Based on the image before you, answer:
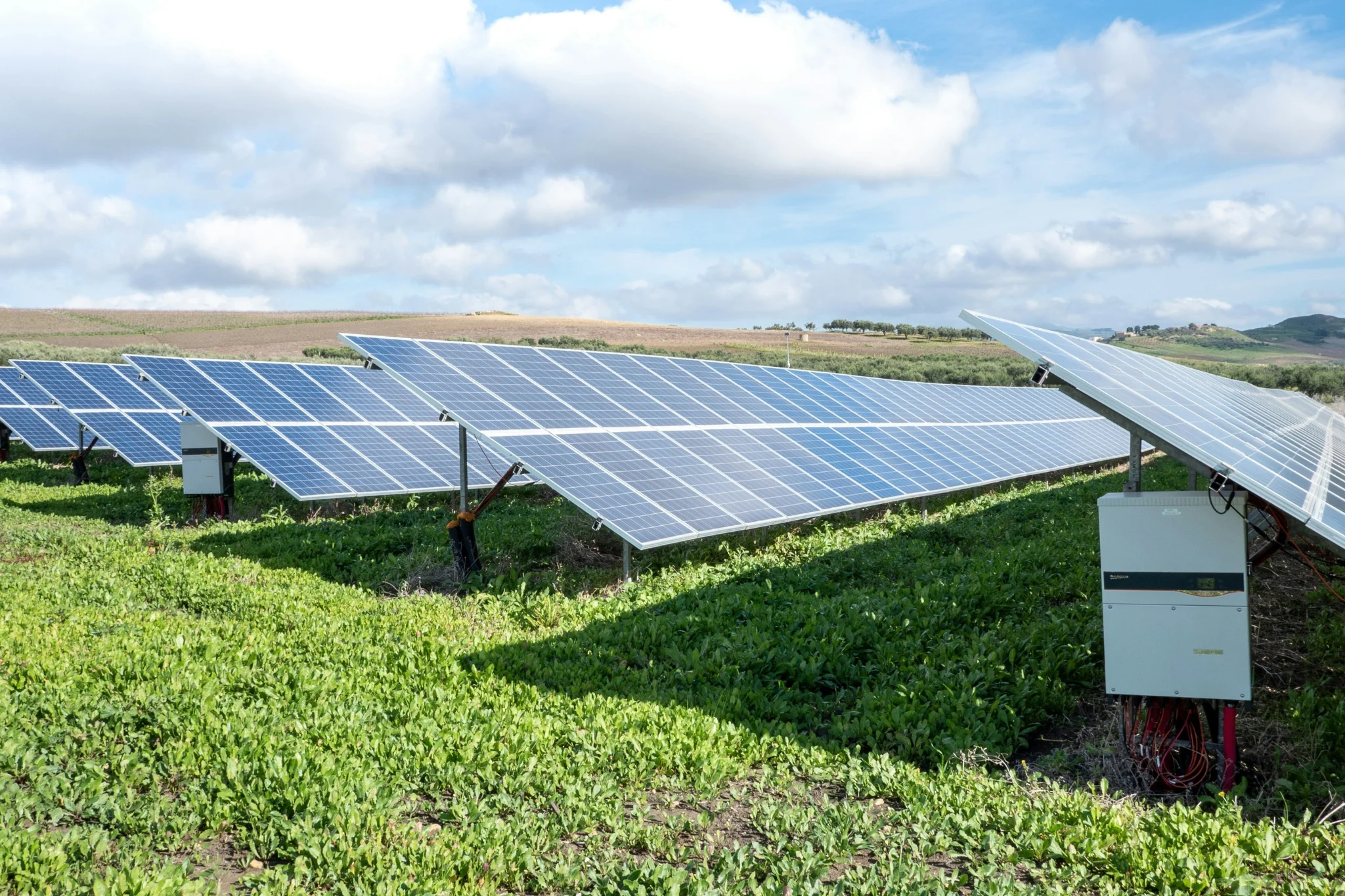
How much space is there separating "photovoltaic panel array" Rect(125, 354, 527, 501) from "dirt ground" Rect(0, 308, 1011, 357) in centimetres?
4018

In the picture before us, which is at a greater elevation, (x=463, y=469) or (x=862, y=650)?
(x=463, y=469)

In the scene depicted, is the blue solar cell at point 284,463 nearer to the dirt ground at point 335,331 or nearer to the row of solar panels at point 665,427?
the row of solar panels at point 665,427

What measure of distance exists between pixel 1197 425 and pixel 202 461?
1483 cm

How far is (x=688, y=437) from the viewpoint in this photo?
46.1 ft

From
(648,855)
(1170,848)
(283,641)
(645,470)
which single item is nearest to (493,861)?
(648,855)

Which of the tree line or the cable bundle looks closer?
the cable bundle

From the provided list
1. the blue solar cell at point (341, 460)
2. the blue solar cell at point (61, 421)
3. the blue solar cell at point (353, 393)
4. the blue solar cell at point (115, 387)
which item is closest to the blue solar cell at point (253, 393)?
the blue solar cell at point (341, 460)

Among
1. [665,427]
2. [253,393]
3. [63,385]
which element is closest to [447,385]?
[665,427]

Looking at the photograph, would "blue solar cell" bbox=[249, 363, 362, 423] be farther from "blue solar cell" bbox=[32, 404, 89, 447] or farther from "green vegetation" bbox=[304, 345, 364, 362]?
"green vegetation" bbox=[304, 345, 364, 362]

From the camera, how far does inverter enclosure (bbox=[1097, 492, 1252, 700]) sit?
5.89 meters

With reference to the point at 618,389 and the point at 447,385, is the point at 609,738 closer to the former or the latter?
the point at 447,385

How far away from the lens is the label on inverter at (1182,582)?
5898 millimetres

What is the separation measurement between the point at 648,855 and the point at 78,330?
79.7 metres

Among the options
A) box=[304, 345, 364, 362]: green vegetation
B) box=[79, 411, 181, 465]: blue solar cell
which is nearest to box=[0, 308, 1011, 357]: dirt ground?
box=[304, 345, 364, 362]: green vegetation
